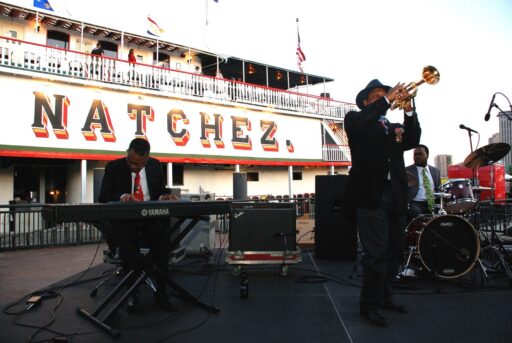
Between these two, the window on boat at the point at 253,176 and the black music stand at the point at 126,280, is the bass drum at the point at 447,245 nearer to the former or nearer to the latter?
the black music stand at the point at 126,280

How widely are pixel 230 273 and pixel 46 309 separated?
2.52m

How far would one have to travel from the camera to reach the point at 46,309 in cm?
393

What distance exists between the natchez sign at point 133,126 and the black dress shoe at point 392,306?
11.5 meters

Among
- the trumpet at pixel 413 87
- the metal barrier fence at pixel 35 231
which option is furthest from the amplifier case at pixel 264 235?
the metal barrier fence at pixel 35 231

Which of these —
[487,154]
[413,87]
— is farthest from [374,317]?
[487,154]

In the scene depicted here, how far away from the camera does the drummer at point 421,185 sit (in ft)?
17.7

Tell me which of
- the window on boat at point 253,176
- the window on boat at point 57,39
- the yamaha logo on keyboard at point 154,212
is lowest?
the yamaha logo on keyboard at point 154,212

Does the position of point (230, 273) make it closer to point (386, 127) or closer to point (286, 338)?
point (286, 338)

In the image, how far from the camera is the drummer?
539cm

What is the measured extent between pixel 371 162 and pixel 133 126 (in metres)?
11.8

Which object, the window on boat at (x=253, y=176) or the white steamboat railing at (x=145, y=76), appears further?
the window on boat at (x=253, y=176)

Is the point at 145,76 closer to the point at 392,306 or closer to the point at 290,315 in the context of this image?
the point at 290,315

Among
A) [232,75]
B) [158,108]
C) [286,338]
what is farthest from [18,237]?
[232,75]

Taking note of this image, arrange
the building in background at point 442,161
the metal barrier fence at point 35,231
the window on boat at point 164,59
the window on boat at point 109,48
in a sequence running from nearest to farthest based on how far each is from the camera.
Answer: the metal barrier fence at point 35,231 < the window on boat at point 109,48 < the window on boat at point 164,59 < the building in background at point 442,161
